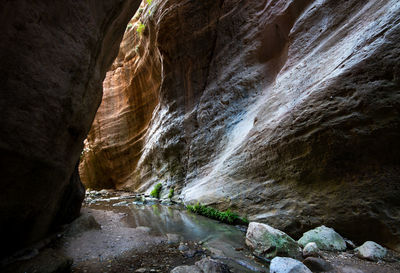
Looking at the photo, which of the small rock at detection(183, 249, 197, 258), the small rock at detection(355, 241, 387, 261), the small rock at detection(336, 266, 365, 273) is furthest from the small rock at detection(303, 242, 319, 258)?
the small rock at detection(183, 249, 197, 258)

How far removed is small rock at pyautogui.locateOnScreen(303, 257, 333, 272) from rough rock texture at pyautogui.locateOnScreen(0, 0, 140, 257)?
11.9ft

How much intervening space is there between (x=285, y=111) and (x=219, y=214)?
3380mm

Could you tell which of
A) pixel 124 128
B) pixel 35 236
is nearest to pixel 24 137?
pixel 35 236

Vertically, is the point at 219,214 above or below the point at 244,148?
below

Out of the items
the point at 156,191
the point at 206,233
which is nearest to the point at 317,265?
the point at 206,233

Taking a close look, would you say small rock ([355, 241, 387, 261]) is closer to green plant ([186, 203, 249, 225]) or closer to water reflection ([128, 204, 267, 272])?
water reflection ([128, 204, 267, 272])

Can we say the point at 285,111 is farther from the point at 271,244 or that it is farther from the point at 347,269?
the point at 347,269

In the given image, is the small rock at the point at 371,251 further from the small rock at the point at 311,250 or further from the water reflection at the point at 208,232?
the water reflection at the point at 208,232

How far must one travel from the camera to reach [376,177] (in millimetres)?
3588

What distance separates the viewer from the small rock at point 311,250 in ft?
10.3

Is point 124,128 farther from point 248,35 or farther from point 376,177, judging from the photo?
point 376,177

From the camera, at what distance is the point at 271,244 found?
338 centimetres

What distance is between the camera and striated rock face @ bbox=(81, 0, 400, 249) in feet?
11.9

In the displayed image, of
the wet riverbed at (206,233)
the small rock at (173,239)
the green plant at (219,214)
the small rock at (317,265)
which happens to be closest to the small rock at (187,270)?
the wet riverbed at (206,233)
